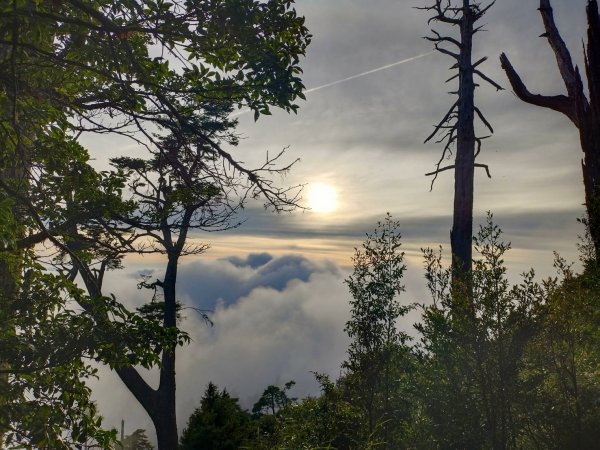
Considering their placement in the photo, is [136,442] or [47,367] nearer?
[47,367]

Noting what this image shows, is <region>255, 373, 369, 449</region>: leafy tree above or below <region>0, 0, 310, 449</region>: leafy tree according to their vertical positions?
below

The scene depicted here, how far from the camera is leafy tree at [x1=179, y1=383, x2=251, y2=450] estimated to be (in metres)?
14.0

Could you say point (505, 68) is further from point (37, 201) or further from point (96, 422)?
point (96, 422)

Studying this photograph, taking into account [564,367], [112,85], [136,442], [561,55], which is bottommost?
[136,442]

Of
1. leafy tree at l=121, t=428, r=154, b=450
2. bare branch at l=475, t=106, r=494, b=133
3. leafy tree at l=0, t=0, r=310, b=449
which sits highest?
bare branch at l=475, t=106, r=494, b=133

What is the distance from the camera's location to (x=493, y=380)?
9.65 meters

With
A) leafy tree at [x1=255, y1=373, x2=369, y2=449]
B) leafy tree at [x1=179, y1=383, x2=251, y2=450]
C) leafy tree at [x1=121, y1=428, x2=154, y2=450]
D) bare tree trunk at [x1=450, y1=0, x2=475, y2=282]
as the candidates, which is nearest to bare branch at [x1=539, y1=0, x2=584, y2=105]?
bare tree trunk at [x1=450, y1=0, x2=475, y2=282]

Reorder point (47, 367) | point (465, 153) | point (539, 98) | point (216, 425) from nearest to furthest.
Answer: point (47, 367), point (216, 425), point (539, 98), point (465, 153)

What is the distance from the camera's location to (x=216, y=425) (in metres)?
14.4

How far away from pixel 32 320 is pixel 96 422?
141 centimetres

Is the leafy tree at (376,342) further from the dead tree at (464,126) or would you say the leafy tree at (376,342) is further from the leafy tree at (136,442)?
the leafy tree at (136,442)

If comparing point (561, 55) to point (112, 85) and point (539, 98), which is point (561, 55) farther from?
point (112, 85)

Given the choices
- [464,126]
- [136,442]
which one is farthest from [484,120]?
[136,442]

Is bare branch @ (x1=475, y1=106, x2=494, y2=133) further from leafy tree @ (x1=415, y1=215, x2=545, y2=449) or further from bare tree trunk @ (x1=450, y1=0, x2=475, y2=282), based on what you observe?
leafy tree @ (x1=415, y1=215, x2=545, y2=449)
